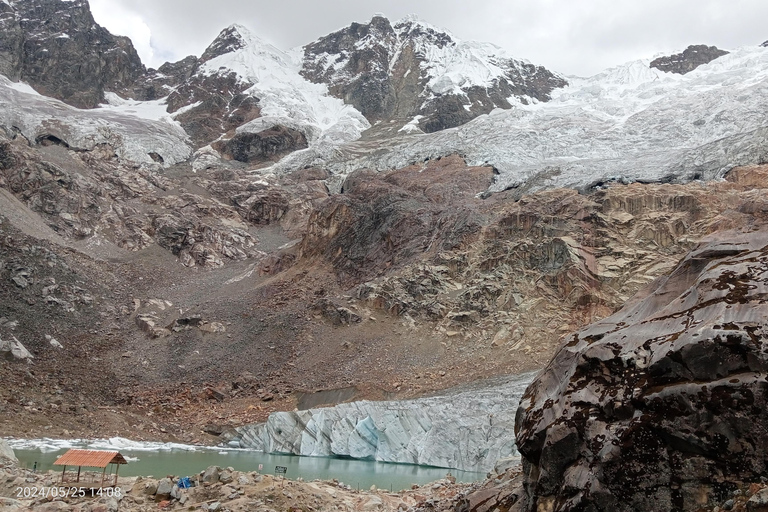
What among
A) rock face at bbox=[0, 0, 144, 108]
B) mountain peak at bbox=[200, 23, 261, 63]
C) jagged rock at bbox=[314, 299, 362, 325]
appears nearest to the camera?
jagged rock at bbox=[314, 299, 362, 325]

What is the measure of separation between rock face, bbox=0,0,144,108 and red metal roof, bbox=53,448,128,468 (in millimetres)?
118244

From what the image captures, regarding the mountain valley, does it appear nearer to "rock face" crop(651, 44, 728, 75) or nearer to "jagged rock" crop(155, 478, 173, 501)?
"jagged rock" crop(155, 478, 173, 501)

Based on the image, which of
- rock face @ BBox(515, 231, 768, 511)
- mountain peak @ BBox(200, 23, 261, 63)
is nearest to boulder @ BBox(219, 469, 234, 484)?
rock face @ BBox(515, 231, 768, 511)

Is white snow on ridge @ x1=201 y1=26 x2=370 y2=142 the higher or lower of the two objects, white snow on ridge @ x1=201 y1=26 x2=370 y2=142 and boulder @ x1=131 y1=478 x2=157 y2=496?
the higher

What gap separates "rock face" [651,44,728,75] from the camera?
399ft

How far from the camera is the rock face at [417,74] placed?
126625 mm

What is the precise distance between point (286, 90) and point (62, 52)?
157 ft

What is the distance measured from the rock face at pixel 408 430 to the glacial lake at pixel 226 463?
71cm

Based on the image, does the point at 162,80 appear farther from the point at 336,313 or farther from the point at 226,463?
the point at 226,463

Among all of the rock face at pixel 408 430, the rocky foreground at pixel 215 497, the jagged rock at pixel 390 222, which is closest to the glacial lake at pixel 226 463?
the rock face at pixel 408 430

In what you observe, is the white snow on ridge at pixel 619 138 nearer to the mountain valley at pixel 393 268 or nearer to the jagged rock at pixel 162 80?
the mountain valley at pixel 393 268

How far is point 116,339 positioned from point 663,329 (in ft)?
150

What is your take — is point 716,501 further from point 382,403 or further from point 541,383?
point 382,403

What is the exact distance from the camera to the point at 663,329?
282 inches
